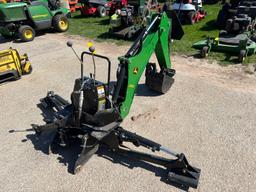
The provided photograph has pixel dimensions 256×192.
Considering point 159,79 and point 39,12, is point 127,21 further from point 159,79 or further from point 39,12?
point 159,79

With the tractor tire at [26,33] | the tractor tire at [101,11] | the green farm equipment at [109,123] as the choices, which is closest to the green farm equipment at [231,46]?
the green farm equipment at [109,123]

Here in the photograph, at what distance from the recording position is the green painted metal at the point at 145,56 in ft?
15.5

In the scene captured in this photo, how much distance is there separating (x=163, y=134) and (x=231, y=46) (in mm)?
4717

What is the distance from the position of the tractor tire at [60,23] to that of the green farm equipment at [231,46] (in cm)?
677

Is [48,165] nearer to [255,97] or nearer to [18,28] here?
[255,97]

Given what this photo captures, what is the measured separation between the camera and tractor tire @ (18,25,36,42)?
11.7 meters

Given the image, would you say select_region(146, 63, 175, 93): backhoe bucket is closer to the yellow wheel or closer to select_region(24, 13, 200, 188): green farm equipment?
select_region(24, 13, 200, 188): green farm equipment

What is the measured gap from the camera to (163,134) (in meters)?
5.15

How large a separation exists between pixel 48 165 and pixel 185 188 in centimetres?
223

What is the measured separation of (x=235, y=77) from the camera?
716cm

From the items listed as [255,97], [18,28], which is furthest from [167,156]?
[18,28]

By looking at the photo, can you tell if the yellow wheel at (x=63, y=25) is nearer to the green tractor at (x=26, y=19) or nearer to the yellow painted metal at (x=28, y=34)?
the green tractor at (x=26, y=19)

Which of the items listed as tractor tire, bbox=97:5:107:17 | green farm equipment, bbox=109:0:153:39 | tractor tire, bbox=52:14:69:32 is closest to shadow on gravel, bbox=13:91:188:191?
green farm equipment, bbox=109:0:153:39

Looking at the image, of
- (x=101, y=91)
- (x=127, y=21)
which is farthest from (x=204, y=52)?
(x=101, y=91)
